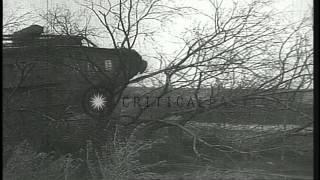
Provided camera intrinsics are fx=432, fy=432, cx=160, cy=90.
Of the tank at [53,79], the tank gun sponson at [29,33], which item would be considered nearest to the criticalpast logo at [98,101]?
the tank at [53,79]

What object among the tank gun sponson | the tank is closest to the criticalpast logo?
the tank

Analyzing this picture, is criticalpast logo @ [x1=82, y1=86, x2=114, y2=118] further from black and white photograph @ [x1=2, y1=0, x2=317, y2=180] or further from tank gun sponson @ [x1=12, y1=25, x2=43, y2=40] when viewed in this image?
tank gun sponson @ [x1=12, y1=25, x2=43, y2=40]

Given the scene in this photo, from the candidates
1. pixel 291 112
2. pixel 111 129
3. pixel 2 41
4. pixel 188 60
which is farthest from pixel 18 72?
pixel 291 112

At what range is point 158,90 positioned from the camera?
2072 mm

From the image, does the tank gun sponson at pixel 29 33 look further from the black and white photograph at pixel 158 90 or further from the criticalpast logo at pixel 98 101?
the criticalpast logo at pixel 98 101

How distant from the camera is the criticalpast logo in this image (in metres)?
2.11

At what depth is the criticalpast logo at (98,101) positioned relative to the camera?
83.0 inches

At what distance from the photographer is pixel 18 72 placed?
217 centimetres

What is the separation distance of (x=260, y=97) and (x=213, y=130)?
10.6 inches

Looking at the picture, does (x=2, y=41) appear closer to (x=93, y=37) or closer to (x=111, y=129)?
(x=93, y=37)

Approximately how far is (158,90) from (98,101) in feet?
1.00

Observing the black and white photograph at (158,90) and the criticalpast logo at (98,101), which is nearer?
the black and white photograph at (158,90)

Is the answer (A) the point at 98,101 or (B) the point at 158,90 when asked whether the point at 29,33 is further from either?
(B) the point at 158,90

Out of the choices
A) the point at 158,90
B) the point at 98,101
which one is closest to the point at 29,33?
the point at 98,101
